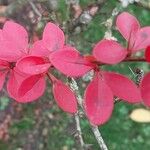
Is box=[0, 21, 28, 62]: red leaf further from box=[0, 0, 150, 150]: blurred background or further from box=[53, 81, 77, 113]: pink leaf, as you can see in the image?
box=[0, 0, 150, 150]: blurred background

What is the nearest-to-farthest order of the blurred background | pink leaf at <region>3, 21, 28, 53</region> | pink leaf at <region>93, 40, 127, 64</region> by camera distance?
pink leaf at <region>93, 40, 127, 64</region> < pink leaf at <region>3, 21, 28, 53</region> < the blurred background

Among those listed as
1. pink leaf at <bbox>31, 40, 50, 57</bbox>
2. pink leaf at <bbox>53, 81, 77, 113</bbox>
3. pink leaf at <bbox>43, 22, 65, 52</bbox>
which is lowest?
pink leaf at <bbox>53, 81, 77, 113</bbox>

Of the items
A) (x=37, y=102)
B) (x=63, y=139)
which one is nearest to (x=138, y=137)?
(x=63, y=139)

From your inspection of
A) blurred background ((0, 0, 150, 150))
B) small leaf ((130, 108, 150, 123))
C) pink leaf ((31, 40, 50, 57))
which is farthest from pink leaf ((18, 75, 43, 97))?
small leaf ((130, 108, 150, 123))

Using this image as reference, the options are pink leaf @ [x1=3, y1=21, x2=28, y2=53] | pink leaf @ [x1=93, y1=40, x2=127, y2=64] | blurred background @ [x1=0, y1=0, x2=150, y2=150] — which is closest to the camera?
pink leaf @ [x1=93, y1=40, x2=127, y2=64]

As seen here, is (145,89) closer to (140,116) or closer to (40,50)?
(40,50)

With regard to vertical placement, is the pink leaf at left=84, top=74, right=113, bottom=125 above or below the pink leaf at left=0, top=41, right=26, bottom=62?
below

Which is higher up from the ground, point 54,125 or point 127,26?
point 127,26

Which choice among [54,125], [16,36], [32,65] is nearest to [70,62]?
[32,65]
